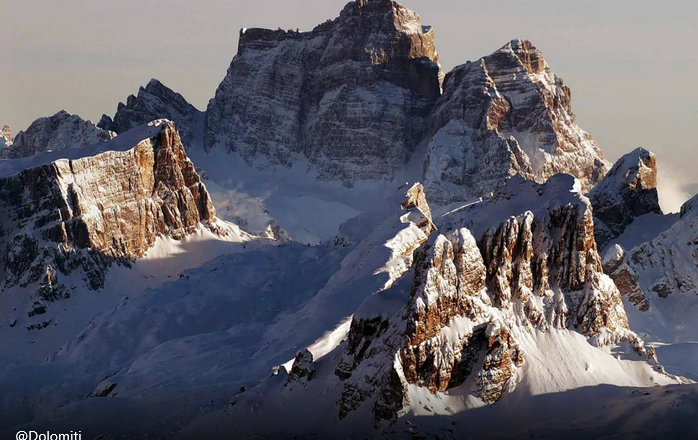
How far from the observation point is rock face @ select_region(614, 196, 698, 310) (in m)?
174

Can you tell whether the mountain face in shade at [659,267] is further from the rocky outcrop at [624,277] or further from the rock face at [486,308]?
the rock face at [486,308]

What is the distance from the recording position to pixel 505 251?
103938 millimetres

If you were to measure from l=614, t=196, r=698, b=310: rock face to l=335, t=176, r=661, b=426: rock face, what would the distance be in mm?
66494

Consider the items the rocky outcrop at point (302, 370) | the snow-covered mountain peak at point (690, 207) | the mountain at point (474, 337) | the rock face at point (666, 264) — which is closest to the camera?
the mountain at point (474, 337)

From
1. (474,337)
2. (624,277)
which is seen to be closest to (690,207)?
(624,277)

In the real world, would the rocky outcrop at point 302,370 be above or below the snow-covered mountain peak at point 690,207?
below

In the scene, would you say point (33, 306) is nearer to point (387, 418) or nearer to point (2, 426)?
point (2, 426)

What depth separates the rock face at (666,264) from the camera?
174 meters

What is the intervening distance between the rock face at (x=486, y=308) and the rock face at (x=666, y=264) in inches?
2618

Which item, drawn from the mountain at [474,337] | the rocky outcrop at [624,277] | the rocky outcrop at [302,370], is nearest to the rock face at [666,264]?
the rocky outcrop at [624,277]

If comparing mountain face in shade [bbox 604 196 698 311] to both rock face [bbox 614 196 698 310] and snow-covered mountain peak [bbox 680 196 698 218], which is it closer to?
rock face [bbox 614 196 698 310]

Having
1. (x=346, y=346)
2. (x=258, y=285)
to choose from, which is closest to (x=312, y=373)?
(x=346, y=346)

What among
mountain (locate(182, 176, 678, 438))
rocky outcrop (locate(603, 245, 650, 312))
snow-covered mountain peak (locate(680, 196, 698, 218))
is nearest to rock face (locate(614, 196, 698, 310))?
rocky outcrop (locate(603, 245, 650, 312))

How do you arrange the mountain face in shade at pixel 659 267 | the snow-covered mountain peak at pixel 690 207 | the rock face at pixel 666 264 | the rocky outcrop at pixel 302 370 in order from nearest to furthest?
the rocky outcrop at pixel 302 370
the mountain face in shade at pixel 659 267
the rock face at pixel 666 264
the snow-covered mountain peak at pixel 690 207
